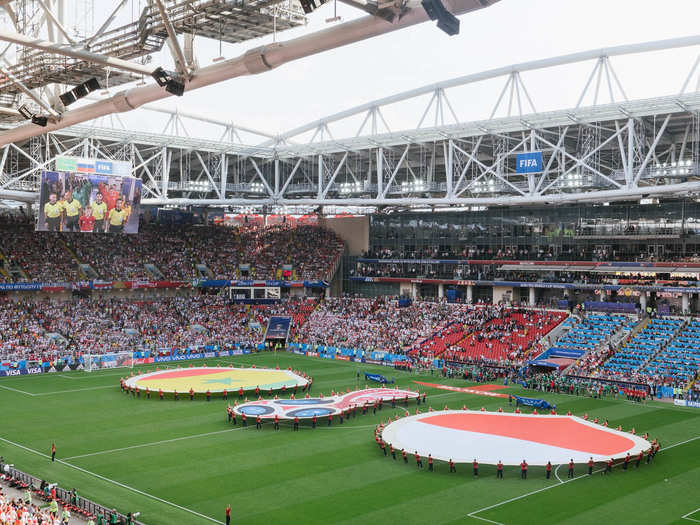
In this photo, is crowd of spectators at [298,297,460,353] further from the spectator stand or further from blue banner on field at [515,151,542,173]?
the spectator stand

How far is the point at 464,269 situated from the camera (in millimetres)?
81375

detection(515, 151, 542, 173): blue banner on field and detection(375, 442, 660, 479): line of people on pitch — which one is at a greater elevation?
detection(515, 151, 542, 173): blue banner on field

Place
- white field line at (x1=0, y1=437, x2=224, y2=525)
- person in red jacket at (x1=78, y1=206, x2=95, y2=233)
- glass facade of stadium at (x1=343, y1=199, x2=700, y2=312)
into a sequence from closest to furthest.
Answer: white field line at (x1=0, y1=437, x2=224, y2=525)
person in red jacket at (x1=78, y1=206, x2=95, y2=233)
glass facade of stadium at (x1=343, y1=199, x2=700, y2=312)

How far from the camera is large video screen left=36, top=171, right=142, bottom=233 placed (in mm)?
60438

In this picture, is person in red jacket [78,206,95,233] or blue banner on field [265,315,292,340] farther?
blue banner on field [265,315,292,340]

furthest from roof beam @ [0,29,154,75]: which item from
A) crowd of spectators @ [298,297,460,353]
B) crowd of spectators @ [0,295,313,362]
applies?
crowd of spectators @ [298,297,460,353]

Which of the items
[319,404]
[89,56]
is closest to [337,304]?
[319,404]

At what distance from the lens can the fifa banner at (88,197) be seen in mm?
60406

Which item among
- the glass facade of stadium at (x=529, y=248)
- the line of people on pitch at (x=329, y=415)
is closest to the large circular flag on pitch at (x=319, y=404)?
the line of people on pitch at (x=329, y=415)

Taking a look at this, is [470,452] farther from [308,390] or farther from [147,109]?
[147,109]

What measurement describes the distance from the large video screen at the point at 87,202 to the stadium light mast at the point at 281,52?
4771 centimetres

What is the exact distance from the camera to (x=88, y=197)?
62.7 metres

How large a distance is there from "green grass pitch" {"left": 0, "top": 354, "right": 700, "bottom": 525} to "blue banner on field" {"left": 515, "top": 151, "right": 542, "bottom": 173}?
19.7m

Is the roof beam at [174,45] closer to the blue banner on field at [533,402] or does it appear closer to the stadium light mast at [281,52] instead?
the stadium light mast at [281,52]
